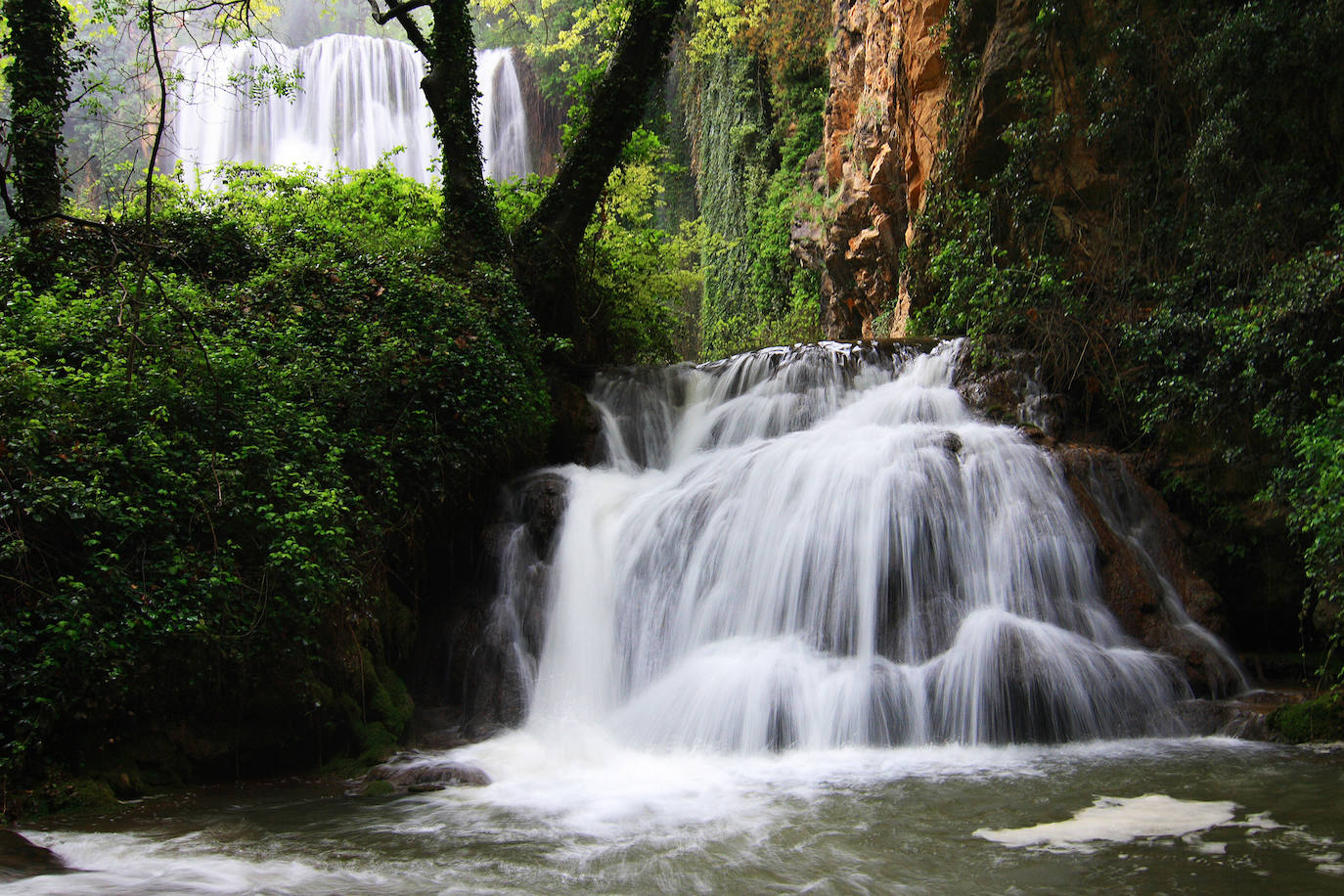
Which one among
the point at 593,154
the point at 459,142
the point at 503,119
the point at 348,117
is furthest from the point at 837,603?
the point at 348,117

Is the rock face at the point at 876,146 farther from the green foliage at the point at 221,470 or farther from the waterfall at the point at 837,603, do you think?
the green foliage at the point at 221,470

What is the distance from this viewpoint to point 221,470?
5387 mm

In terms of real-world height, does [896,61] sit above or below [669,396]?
above

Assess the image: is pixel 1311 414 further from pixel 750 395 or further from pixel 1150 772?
pixel 750 395

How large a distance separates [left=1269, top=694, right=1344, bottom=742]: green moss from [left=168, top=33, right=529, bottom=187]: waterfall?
2570cm

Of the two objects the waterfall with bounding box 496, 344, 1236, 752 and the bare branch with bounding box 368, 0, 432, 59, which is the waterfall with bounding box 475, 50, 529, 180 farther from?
the waterfall with bounding box 496, 344, 1236, 752

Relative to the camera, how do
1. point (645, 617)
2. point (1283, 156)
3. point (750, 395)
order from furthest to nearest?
point (750, 395), point (1283, 156), point (645, 617)

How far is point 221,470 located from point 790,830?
413cm

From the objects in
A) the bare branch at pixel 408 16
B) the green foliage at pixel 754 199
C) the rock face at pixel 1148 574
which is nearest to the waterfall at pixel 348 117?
the green foliage at pixel 754 199

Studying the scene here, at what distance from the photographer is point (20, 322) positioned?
5906 millimetres

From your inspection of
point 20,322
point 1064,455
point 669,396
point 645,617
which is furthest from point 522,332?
point 1064,455

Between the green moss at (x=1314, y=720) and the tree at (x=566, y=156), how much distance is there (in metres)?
8.73

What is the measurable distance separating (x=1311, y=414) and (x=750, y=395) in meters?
6.00

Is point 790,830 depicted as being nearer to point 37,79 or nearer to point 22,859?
point 22,859
